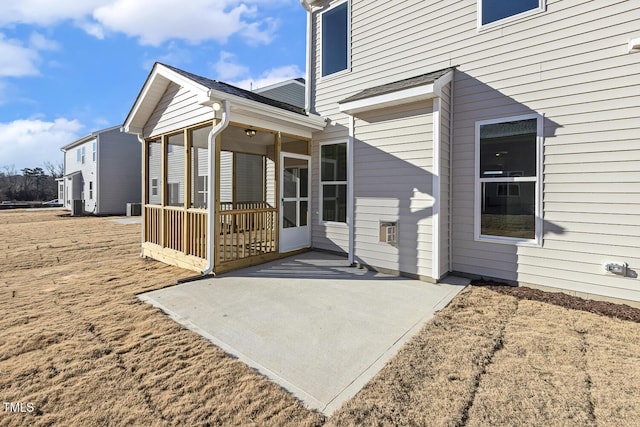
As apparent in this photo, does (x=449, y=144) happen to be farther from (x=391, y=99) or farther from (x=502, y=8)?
(x=502, y=8)

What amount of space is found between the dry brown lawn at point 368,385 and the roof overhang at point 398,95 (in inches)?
118

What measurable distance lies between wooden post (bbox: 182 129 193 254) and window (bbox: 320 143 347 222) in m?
2.73

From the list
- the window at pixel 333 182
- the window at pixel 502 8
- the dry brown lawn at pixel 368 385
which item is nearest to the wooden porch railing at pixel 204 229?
the window at pixel 333 182

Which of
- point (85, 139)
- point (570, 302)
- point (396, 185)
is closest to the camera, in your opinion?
point (570, 302)

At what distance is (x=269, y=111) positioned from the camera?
5.55 metres

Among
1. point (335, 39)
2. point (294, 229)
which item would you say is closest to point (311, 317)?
point (294, 229)

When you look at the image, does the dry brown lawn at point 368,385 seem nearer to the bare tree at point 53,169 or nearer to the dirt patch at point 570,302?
the dirt patch at point 570,302

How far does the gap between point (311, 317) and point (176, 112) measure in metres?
4.89

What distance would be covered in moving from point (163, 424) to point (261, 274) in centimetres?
342

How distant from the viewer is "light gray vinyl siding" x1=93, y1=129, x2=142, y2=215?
19359 millimetres

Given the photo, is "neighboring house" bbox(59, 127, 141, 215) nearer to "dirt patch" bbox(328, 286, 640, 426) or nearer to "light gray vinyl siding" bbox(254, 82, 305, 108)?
"light gray vinyl siding" bbox(254, 82, 305, 108)

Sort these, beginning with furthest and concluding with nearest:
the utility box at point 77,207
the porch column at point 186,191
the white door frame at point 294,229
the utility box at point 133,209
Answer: the utility box at point 77,207 → the utility box at point 133,209 → the white door frame at point 294,229 → the porch column at point 186,191

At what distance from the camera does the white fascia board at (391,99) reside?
15.0 ft

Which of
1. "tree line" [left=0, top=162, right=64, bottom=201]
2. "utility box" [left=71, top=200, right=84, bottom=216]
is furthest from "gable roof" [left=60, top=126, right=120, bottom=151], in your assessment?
"tree line" [left=0, top=162, right=64, bottom=201]
